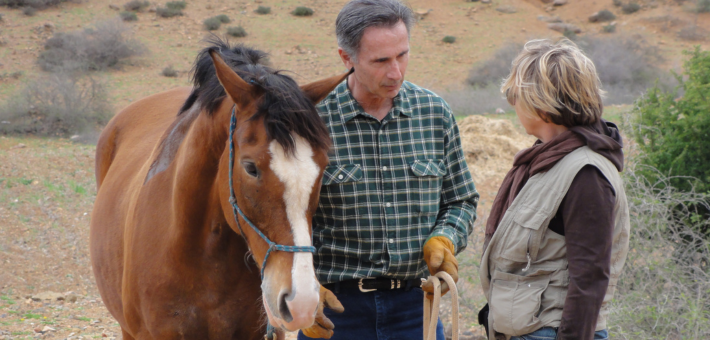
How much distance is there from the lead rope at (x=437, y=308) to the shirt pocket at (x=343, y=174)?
495 millimetres

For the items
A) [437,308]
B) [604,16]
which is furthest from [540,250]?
[604,16]

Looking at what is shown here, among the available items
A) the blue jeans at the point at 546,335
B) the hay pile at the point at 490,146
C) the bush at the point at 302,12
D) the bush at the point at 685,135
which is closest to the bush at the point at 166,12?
the bush at the point at 302,12

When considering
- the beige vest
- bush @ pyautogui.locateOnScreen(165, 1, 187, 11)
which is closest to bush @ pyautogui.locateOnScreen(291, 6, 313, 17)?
bush @ pyautogui.locateOnScreen(165, 1, 187, 11)

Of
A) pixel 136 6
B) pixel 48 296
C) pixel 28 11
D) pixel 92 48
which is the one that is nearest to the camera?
pixel 48 296

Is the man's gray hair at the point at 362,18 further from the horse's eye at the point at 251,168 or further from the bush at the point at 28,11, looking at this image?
the bush at the point at 28,11

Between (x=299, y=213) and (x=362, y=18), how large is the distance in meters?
0.85

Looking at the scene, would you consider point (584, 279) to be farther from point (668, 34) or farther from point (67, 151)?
point (668, 34)

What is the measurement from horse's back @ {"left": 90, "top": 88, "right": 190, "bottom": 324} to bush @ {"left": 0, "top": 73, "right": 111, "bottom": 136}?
8.44 metres

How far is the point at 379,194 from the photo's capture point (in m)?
2.27

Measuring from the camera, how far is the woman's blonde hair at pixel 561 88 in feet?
6.13

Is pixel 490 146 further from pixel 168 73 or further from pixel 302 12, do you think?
pixel 302 12

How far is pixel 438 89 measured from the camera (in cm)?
1808

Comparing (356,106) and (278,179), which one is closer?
(278,179)

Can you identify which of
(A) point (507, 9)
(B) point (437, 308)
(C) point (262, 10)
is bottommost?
(A) point (507, 9)
